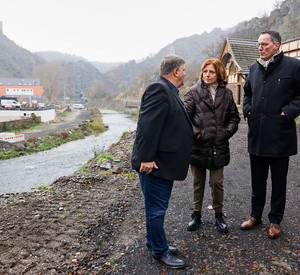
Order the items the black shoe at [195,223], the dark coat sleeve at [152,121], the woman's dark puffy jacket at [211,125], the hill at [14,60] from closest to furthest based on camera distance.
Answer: the dark coat sleeve at [152,121] < the woman's dark puffy jacket at [211,125] < the black shoe at [195,223] < the hill at [14,60]

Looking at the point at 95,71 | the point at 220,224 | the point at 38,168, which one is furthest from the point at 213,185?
the point at 95,71

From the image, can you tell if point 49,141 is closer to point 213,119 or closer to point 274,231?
point 213,119

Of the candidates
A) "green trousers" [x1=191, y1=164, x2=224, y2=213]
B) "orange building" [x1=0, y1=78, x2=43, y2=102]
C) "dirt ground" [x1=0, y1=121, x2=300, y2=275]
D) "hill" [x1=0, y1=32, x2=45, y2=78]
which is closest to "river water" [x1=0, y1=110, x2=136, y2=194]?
"dirt ground" [x1=0, y1=121, x2=300, y2=275]

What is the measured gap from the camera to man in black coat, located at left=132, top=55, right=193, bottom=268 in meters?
2.21

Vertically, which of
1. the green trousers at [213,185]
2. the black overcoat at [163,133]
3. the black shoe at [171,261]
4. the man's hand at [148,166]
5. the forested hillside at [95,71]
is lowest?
the black shoe at [171,261]

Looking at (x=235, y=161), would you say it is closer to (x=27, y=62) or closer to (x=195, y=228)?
(x=195, y=228)

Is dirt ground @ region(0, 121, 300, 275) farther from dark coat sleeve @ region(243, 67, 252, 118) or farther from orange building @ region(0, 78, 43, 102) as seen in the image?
orange building @ region(0, 78, 43, 102)

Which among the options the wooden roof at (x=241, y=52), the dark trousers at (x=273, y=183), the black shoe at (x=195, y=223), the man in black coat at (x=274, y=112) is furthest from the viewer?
the wooden roof at (x=241, y=52)

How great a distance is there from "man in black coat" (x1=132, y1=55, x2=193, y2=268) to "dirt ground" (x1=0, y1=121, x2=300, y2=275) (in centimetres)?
42

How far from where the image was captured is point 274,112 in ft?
8.70

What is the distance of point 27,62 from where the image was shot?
129 m

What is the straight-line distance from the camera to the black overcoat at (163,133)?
7.23ft

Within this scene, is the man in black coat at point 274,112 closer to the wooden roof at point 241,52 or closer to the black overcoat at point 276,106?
the black overcoat at point 276,106

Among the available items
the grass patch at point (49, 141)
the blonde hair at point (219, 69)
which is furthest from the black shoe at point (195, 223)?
the grass patch at point (49, 141)
